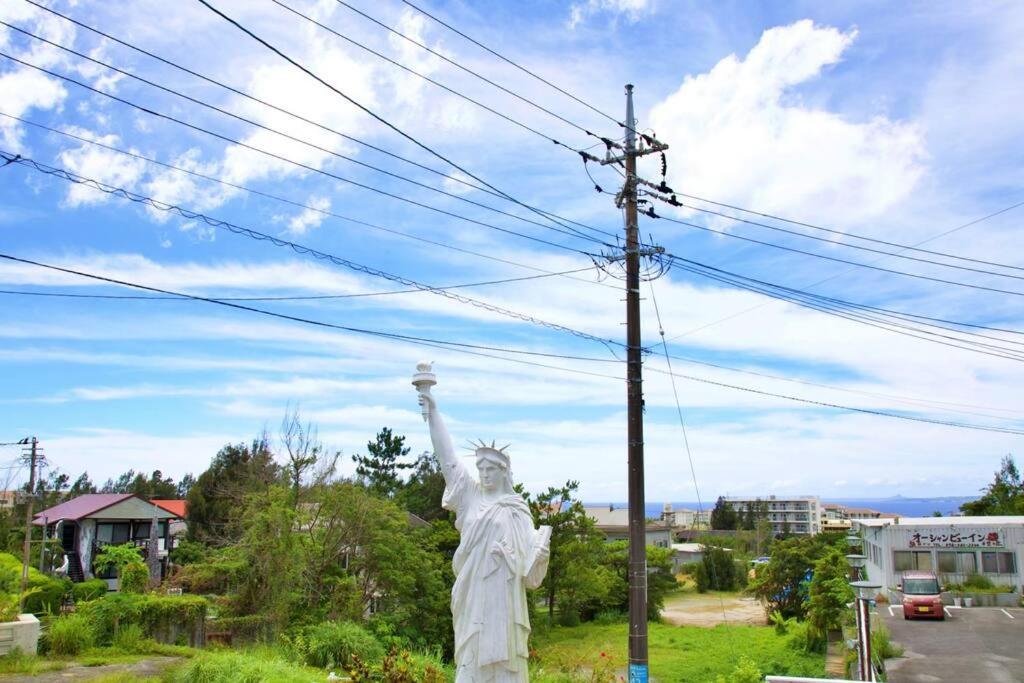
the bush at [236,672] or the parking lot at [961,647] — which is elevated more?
the bush at [236,672]

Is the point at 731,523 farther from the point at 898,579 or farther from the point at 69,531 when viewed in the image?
the point at 69,531

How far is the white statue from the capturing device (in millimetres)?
6586

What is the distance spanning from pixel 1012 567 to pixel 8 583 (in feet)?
102

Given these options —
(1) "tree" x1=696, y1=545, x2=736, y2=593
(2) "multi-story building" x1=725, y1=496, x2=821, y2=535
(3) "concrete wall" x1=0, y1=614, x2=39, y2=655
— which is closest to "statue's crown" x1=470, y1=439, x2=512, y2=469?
(3) "concrete wall" x1=0, y1=614, x2=39, y2=655

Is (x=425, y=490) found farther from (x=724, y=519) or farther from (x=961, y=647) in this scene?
(x=724, y=519)

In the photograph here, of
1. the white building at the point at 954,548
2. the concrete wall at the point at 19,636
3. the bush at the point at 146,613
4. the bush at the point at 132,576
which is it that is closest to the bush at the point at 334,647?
the bush at the point at 146,613

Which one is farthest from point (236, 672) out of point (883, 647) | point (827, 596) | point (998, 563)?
point (998, 563)

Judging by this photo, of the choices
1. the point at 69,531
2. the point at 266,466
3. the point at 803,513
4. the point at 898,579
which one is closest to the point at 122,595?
the point at 266,466

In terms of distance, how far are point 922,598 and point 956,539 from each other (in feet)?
21.6

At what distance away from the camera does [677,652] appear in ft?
74.6

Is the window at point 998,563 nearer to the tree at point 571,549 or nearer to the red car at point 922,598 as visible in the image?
the red car at point 922,598

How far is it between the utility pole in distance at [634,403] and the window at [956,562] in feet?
75.9

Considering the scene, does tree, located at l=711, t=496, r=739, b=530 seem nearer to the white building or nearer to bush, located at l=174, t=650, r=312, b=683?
the white building

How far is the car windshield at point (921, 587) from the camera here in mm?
23284
